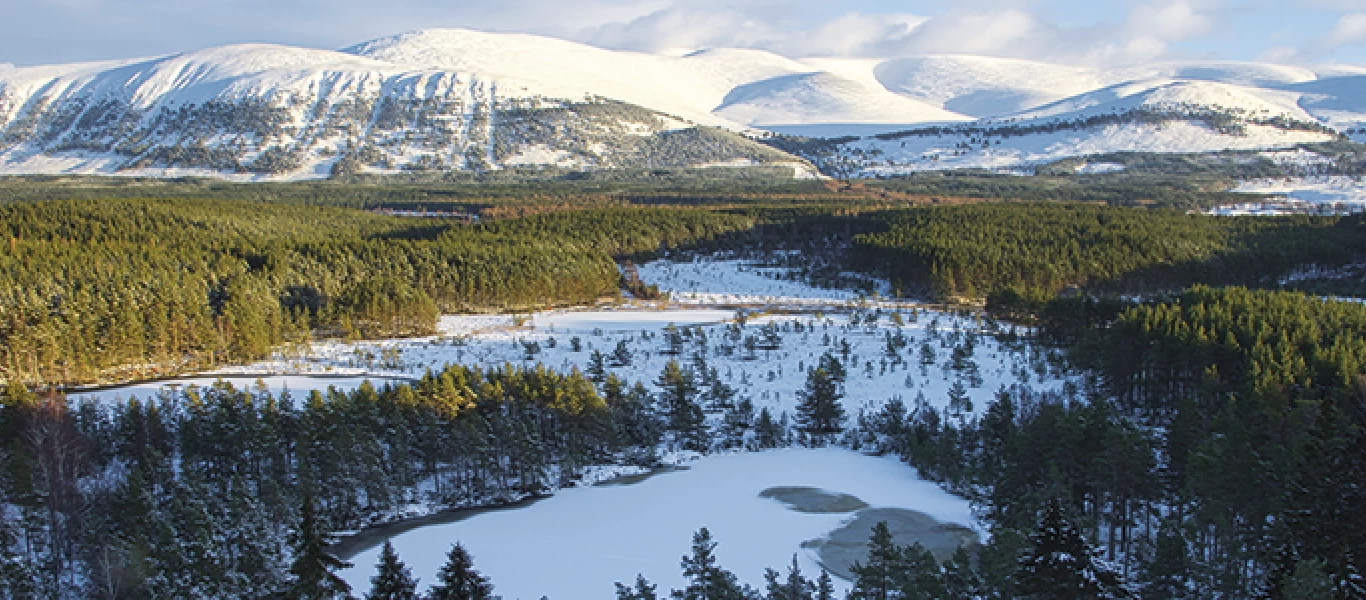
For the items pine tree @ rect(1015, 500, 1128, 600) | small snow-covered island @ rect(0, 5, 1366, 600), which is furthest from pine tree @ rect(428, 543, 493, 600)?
pine tree @ rect(1015, 500, 1128, 600)

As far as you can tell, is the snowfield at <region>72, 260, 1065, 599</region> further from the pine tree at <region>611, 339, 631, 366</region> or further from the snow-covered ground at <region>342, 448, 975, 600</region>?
the pine tree at <region>611, 339, 631, 366</region>

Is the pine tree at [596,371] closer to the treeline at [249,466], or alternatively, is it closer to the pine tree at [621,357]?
the pine tree at [621,357]

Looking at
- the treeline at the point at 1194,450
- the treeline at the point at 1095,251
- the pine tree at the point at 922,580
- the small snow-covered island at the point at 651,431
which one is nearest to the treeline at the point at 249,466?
the small snow-covered island at the point at 651,431

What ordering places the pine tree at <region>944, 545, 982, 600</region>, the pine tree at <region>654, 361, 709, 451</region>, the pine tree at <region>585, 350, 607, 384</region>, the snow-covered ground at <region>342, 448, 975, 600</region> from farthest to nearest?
the pine tree at <region>585, 350, 607, 384</region> < the pine tree at <region>654, 361, 709, 451</region> < the snow-covered ground at <region>342, 448, 975, 600</region> < the pine tree at <region>944, 545, 982, 600</region>

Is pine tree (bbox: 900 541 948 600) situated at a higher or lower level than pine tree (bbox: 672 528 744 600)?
lower

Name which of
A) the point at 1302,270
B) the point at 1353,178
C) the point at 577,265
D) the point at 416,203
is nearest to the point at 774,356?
the point at 577,265

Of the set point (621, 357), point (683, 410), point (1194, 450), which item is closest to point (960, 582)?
point (1194, 450)

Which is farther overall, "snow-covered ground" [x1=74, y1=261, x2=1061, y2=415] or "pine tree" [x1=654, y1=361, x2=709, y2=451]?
"snow-covered ground" [x1=74, y1=261, x2=1061, y2=415]
